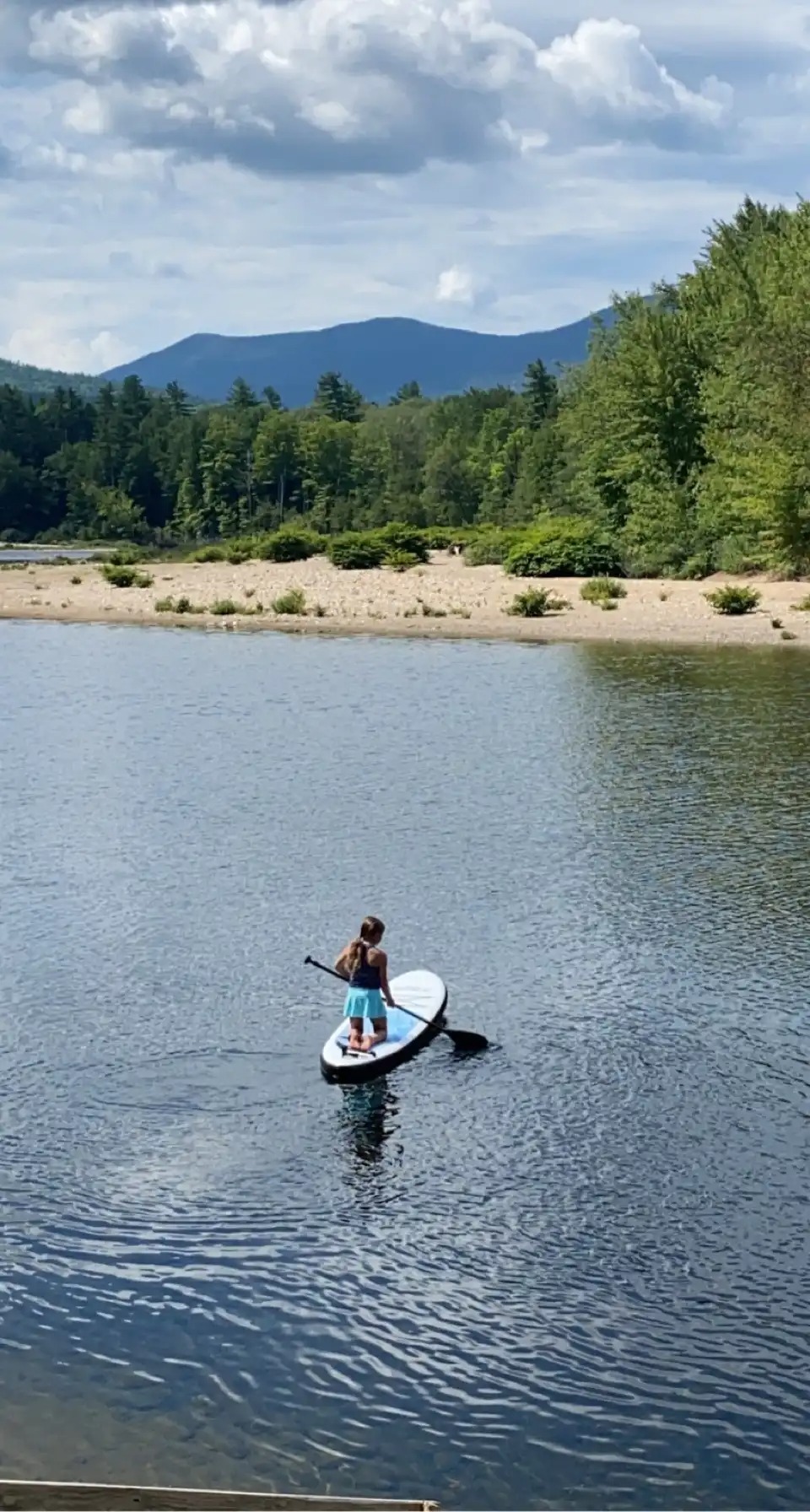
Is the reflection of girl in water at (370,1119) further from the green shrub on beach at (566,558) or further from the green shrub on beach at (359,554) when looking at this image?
the green shrub on beach at (359,554)

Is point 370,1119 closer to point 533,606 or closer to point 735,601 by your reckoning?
point 735,601

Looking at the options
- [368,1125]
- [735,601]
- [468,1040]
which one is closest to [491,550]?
[735,601]

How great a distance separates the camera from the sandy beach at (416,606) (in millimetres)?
70875

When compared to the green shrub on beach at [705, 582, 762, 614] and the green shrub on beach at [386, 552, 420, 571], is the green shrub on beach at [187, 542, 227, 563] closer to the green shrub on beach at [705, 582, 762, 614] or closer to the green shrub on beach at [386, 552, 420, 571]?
the green shrub on beach at [386, 552, 420, 571]

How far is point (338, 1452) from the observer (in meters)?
13.3

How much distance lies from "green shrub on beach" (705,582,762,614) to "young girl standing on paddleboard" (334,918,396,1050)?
52784 millimetres

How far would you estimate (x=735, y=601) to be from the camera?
72.3m

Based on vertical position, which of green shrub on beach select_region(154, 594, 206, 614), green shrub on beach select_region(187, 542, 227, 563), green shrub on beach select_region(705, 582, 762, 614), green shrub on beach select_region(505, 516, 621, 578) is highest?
green shrub on beach select_region(187, 542, 227, 563)

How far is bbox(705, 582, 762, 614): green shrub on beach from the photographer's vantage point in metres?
72.3

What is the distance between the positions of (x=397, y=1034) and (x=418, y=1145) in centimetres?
285

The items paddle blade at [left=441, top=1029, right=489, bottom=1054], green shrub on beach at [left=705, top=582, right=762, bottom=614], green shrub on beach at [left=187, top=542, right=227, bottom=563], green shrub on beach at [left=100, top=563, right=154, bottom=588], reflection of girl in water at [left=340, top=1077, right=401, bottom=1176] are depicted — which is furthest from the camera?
green shrub on beach at [left=187, top=542, right=227, bottom=563]

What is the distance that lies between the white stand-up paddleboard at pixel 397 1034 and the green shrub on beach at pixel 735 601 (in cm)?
5048

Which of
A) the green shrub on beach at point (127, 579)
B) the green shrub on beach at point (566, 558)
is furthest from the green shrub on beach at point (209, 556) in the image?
the green shrub on beach at point (566, 558)

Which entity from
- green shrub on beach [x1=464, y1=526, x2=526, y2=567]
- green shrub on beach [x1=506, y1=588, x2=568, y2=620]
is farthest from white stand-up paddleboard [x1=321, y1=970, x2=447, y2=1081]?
green shrub on beach [x1=464, y1=526, x2=526, y2=567]
